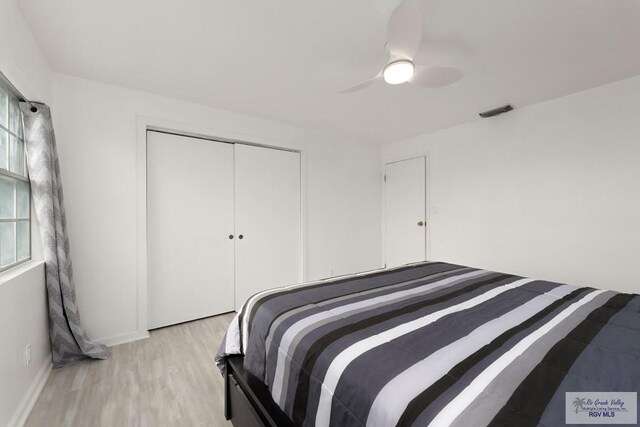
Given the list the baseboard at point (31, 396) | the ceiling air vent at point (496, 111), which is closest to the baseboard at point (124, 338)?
the baseboard at point (31, 396)

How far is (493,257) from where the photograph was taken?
3061 mm

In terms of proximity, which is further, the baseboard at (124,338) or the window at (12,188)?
the baseboard at (124,338)

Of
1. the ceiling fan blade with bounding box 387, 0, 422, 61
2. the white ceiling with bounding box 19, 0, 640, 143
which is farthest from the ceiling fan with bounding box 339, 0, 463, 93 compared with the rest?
the white ceiling with bounding box 19, 0, 640, 143

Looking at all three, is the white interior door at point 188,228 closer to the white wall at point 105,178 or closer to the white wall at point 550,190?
the white wall at point 105,178

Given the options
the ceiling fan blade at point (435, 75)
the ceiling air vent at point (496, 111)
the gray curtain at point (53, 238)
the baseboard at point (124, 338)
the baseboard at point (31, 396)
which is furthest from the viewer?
the ceiling air vent at point (496, 111)

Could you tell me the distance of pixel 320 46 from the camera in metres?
1.80

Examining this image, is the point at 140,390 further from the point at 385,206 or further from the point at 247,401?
the point at 385,206

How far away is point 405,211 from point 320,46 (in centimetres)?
273

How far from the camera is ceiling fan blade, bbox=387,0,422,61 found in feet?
4.03

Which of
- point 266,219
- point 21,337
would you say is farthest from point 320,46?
point 21,337

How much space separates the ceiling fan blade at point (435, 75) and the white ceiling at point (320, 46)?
22 centimetres

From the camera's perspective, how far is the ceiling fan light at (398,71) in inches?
61.7

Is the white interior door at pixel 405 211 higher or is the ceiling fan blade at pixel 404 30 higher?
the ceiling fan blade at pixel 404 30

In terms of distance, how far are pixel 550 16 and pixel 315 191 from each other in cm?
264
